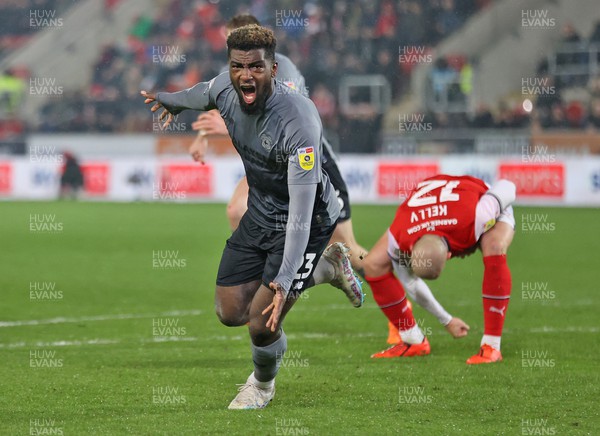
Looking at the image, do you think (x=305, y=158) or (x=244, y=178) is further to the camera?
(x=244, y=178)

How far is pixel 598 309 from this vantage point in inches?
368

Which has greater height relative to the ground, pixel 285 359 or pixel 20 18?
pixel 20 18

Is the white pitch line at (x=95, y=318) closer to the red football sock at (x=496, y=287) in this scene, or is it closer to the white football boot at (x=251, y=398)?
the red football sock at (x=496, y=287)

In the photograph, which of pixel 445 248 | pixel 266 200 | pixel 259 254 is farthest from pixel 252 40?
pixel 445 248

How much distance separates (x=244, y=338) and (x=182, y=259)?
572cm

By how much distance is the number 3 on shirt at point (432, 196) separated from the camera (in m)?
7.20

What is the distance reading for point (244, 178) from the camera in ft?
25.2

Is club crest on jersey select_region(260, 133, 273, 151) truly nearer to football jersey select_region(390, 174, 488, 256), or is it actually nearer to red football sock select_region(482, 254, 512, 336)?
football jersey select_region(390, 174, 488, 256)

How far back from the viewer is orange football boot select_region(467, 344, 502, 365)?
6805mm

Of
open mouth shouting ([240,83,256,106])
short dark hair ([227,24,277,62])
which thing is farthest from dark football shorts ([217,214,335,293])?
short dark hair ([227,24,277,62])

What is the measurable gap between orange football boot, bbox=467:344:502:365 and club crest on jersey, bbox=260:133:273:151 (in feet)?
7.55

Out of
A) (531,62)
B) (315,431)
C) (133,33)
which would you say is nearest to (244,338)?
(315,431)

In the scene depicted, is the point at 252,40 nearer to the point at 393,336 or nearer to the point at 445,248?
the point at 445,248

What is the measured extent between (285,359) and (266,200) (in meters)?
1.66
